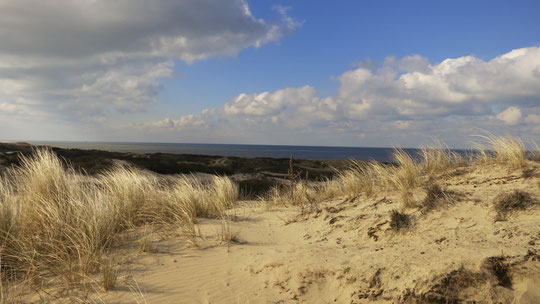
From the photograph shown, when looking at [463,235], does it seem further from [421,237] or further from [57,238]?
[57,238]

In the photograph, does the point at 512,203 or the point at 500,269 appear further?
the point at 512,203

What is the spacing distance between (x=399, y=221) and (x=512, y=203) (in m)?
1.39

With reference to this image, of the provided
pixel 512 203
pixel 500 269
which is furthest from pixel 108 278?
pixel 512 203

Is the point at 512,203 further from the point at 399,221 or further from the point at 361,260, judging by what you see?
the point at 361,260

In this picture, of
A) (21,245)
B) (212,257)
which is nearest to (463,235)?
(212,257)

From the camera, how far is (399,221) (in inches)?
171

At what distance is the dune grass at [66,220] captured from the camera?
361 centimetres

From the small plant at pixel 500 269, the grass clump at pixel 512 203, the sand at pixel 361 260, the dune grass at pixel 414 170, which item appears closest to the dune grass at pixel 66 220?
the sand at pixel 361 260

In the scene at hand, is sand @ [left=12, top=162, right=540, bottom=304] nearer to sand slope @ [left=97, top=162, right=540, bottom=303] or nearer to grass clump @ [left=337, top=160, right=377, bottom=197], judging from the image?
sand slope @ [left=97, top=162, right=540, bottom=303]

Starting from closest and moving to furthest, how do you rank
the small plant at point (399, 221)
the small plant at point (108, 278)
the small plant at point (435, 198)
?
the small plant at point (108, 278)
the small plant at point (399, 221)
the small plant at point (435, 198)

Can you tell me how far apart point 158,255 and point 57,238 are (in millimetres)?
1278

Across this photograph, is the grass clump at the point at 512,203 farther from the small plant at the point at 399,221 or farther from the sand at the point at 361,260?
the small plant at the point at 399,221

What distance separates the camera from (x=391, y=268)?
3.37m

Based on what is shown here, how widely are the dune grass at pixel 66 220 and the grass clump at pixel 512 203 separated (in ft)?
13.9
